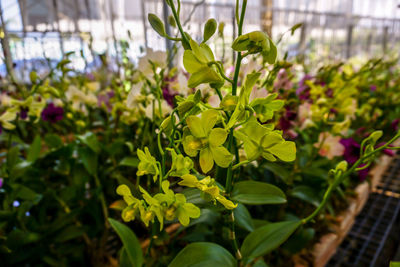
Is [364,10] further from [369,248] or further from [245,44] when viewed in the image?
[245,44]

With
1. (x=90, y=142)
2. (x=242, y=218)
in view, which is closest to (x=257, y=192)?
(x=242, y=218)

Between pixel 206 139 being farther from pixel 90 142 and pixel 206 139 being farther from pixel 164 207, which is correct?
pixel 90 142

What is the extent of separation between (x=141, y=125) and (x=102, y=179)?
0.67ft

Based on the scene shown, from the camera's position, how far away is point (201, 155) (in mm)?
281

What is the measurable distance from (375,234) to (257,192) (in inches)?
31.7

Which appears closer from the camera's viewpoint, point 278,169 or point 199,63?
point 199,63

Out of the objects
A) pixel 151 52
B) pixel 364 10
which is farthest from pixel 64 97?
pixel 364 10

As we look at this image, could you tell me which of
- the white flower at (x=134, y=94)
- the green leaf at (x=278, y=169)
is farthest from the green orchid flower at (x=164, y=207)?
the green leaf at (x=278, y=169)

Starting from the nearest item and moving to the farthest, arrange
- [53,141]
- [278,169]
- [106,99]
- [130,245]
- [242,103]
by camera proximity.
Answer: [242,103], [130,245], [278,169], [53,141], [106,99]

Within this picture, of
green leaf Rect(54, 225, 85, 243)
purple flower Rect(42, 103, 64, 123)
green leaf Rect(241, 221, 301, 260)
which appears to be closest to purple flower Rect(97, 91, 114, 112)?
purple flower Rect(42, 103, 64, 123)

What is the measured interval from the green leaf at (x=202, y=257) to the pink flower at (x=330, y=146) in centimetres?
41

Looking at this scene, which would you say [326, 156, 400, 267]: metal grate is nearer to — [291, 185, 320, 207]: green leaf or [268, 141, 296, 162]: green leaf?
[291, 185, 320, 207]: green leaf

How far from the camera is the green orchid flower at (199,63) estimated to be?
27 centimetres

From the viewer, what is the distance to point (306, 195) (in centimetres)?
65
